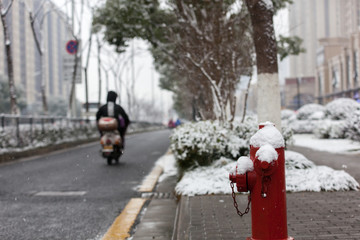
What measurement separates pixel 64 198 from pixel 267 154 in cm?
438

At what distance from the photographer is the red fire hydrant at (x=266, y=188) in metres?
2.58

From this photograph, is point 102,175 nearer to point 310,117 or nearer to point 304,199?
point 304,199

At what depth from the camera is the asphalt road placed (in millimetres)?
4375

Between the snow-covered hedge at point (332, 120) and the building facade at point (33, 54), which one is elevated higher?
the building facade at point (33, 54)

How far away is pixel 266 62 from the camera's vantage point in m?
6.38

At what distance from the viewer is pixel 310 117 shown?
24516 mm

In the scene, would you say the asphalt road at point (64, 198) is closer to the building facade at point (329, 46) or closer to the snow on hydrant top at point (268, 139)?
the snow on hydrant top at point (268, 139)

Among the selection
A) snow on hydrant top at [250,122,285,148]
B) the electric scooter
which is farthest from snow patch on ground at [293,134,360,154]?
snow on hydrant top at [250,122,285,148]

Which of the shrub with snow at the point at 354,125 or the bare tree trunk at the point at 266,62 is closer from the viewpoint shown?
the bare tree trunk at the point at 266,62

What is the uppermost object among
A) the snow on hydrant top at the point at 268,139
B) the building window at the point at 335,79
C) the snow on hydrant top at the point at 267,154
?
the building window at the point at 335,79

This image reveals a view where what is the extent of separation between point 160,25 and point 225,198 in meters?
9.37

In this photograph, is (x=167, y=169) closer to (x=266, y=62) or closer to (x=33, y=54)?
(x=266, y=62)

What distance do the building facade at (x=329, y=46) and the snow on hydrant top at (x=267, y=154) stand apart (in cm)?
795

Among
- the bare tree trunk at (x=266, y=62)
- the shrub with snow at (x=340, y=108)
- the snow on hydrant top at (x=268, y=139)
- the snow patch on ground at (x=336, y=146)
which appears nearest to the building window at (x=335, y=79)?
the shrub with snow at (x=340, y=108)
